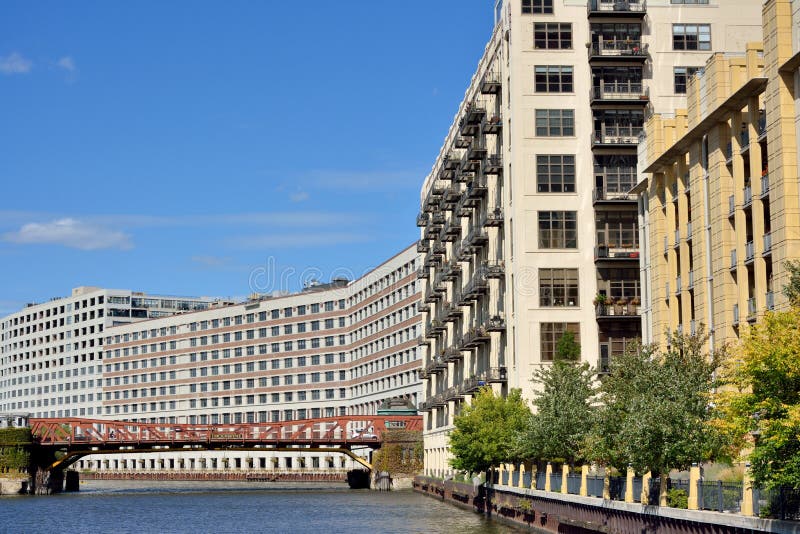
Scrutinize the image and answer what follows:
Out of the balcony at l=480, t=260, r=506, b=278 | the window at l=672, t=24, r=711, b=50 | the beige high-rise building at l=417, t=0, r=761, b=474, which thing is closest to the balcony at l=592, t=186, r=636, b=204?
the beige high-rise building at l=417, t=0, r=761, b=474

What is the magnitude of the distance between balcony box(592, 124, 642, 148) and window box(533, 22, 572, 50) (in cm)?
699

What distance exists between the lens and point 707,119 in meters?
62.6

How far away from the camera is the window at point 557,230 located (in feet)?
311

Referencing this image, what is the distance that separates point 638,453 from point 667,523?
3339 millimetres

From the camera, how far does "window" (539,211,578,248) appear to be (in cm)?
9469

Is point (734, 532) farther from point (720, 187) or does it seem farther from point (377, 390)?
point (377, 390)

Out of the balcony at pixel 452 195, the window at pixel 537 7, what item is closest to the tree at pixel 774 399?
the window at pixel 537 7

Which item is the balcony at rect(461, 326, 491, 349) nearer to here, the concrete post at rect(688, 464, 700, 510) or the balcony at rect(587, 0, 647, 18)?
the balcony at rect(587, 0, 647, 18)

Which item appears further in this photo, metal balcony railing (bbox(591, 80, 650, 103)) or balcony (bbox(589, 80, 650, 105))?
metal balcony railing (bbox(591, 80, 650, 103))

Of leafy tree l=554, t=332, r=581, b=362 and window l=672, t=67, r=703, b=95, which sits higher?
window l=672, t=67, r=703, b=95

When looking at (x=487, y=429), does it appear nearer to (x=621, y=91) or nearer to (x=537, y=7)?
(x=621, y=91)

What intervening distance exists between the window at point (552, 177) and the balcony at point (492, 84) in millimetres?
8592

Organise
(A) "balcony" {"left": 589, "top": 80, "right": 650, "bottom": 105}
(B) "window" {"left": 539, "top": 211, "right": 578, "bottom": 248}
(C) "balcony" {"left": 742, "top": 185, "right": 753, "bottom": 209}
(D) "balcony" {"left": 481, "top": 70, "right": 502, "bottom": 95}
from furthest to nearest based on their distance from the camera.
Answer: (D) "balcony" {"left": 481, "top": 70, "right": 502, "bottom": 95} < (A) "balcony" {"left": 589, "top": 80, "right": 650, "bottom": 105} < (B) "window" {"left": 539, "top": 211, "right": 578, "bottom": 248} < (C) "balcony" {"left": 742, "top": 185, "right": 753, "bottom": 209}

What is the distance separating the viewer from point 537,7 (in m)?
96.3
